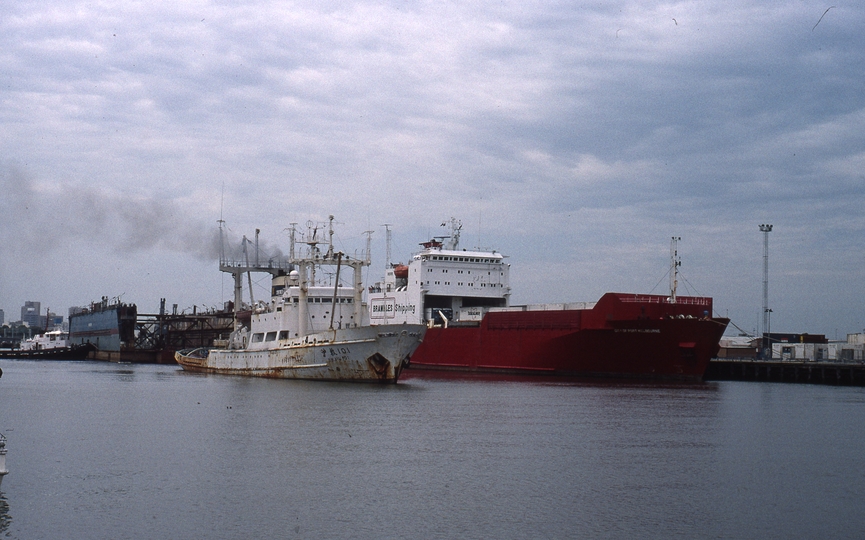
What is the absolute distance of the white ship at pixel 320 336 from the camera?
108ft

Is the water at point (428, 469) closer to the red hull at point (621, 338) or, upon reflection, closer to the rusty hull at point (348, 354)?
the rusty hull at point (348, 354)

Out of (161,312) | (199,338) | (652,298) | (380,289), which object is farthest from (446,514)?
(161,312)

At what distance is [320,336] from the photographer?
34719mm

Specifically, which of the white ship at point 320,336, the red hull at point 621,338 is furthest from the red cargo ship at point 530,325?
the white ship at point 320,336

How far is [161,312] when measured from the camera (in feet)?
269

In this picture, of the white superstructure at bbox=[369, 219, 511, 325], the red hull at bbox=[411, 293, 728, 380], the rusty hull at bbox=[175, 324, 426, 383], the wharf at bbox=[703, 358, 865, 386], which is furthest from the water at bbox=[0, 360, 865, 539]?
the white superstructure at bbox=[369, 219, 511, 325]

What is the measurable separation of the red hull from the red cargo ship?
0.14ft

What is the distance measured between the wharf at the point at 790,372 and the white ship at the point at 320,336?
2102 centimetres

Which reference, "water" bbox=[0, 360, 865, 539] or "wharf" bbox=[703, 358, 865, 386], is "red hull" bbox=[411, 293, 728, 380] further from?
"water" bbox=[0, 360, 865, 539]

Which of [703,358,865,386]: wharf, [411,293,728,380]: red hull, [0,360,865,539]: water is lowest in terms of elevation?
[0,360,865,539]: water

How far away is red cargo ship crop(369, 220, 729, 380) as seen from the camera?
121 ft

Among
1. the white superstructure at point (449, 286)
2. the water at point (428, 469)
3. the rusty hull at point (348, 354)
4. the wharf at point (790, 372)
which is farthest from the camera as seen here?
the white superstructure at point (449, 286)

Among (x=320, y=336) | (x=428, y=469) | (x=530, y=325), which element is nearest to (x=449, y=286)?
(x=530, y=325)

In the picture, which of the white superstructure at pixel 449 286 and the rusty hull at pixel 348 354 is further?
the white superstructure at pixel 449 286
